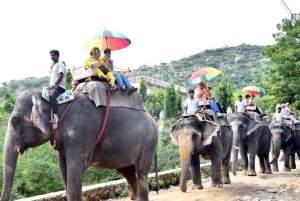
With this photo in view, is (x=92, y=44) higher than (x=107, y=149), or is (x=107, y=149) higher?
(x=92, y=44)

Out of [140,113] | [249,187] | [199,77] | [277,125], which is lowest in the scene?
[249,187]

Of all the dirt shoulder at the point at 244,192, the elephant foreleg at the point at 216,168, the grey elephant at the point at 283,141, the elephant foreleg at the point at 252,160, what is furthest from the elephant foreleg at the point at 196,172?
the grey elephant at the point at 283,141

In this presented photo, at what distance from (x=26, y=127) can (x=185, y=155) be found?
4788 millimetres

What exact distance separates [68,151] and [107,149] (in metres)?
0.84

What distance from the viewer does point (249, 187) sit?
11.7 metres

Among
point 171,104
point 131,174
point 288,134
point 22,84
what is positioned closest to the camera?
point 131,174

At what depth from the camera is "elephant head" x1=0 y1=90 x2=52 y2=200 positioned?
19.0ft

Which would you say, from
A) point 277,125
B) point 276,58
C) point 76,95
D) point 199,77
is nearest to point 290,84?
point 276,58

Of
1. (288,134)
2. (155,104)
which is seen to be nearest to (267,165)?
(288,134)

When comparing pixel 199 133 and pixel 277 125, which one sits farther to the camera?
pixel 277 125

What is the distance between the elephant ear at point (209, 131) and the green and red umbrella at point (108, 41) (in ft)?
9.83

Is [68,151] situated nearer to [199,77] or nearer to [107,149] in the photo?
[107,149]

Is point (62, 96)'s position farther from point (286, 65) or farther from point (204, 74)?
point (286, 65)

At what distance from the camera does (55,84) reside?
653 cm
